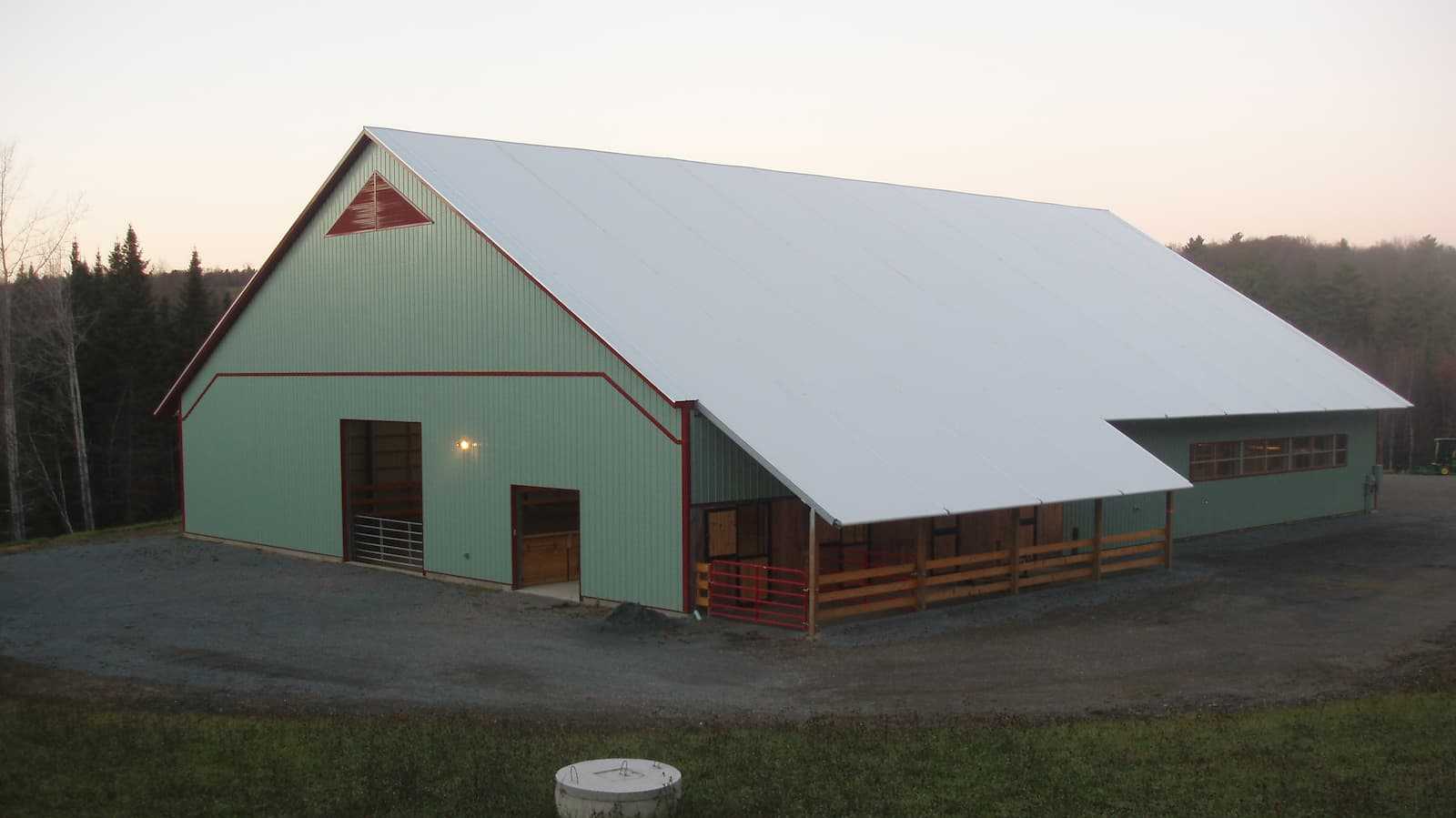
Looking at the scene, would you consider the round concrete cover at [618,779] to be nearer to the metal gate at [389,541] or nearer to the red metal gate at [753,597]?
the red metal gate at [753,597]

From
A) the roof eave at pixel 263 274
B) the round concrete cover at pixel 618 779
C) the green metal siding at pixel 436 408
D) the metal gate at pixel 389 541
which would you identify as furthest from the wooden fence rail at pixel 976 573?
the roof eave at pixel 263 274

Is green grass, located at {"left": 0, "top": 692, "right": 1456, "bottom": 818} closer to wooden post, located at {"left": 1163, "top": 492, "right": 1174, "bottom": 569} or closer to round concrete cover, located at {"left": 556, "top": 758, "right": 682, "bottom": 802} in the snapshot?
round concrete cover, located at {"left": 556, "top": 758, "right": 682, "bottom": 802}

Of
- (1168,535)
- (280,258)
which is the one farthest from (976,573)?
(280,258)

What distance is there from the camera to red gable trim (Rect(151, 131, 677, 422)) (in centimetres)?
2039

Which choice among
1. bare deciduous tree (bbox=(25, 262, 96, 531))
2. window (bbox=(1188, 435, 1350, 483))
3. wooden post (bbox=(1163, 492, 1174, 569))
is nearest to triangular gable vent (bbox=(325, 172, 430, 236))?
wooden post (bbox=(1163, 492, 1174, 569))

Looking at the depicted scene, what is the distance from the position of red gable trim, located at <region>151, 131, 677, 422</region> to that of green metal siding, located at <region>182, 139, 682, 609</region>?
20cm

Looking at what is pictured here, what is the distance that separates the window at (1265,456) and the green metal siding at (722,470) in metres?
13.0

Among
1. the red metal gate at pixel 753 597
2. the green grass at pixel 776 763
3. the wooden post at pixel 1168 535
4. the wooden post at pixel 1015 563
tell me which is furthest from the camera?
the wooden post at pixel 1168 535

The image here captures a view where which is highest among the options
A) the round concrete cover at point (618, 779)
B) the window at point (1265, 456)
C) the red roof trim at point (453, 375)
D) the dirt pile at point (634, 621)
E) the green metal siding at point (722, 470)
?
the red roof trim at point (453, 375)

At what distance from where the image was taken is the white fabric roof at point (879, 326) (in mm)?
20156

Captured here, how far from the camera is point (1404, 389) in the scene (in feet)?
252

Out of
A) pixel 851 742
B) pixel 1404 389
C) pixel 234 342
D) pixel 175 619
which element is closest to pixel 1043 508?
pixel 851 742

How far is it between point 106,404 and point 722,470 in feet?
149

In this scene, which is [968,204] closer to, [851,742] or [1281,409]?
[1281,409]
